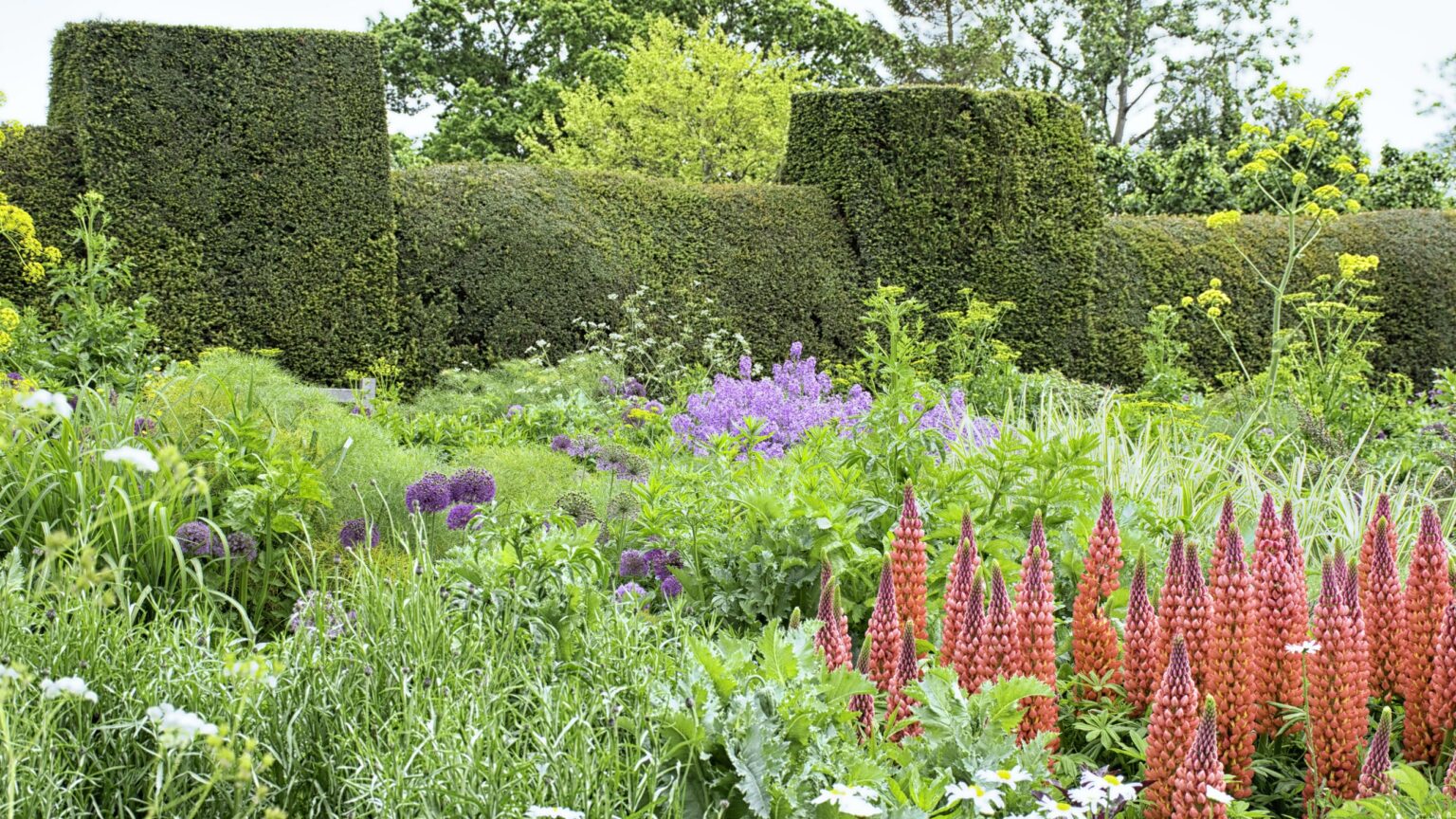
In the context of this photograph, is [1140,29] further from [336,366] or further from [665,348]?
[336,366]

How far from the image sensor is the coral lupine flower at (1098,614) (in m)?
2.24

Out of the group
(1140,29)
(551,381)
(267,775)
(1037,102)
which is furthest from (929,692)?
(1140,29)

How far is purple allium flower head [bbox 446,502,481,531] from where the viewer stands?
3232mm

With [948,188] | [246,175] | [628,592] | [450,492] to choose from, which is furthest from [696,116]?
[628,592]

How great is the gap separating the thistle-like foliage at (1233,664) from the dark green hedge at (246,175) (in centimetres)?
721

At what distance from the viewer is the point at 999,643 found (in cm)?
196

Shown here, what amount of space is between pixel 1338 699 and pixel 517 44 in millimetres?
23836

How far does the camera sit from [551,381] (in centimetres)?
763

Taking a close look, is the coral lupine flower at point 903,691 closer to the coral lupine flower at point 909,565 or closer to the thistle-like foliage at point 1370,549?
the coral lupine flower at point 909,565

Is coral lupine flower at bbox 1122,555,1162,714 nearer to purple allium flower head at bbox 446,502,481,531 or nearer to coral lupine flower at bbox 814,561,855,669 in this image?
coral lupine flower at bbox 814,561,855,669

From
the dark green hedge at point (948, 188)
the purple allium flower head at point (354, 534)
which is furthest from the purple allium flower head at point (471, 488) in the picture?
the dark green hedge at point (948, 188)

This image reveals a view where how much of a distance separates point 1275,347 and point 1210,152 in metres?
13.1

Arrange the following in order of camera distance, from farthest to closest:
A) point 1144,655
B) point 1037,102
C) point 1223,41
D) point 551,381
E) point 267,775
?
point 1223,41 → point 1037,102 → point 551,381 → point 1144,655 → point 267,775

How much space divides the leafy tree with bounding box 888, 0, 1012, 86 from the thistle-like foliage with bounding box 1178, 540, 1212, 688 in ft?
77.6
